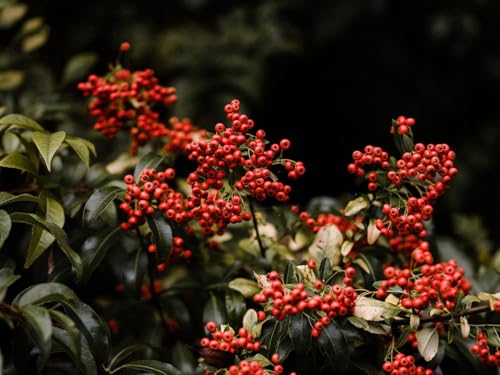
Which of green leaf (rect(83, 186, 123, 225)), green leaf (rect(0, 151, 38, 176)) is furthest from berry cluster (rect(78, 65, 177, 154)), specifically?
green leaf (rect(83, 186, 123, 225))

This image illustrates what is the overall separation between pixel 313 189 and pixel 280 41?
1221 mm

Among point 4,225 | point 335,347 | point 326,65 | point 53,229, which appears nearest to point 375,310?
point 335,347

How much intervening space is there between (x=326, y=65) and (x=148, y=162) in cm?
366

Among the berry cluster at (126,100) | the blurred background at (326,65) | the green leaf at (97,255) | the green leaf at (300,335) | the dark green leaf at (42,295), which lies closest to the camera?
the dark green leaf at (42,295)

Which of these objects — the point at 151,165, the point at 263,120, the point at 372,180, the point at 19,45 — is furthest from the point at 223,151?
the point at 263,120

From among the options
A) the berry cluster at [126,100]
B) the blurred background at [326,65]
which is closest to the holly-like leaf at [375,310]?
the berry cluster at [126,100]

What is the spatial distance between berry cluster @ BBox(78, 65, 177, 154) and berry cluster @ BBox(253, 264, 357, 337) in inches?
34.0

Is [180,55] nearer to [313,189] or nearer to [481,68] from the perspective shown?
[313,189]

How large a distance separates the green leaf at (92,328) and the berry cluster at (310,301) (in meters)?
0.44

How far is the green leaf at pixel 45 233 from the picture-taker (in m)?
1.76

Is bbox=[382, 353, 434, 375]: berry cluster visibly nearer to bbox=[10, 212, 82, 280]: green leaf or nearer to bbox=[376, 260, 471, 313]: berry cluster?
bbox=[376, 260, 471, 313]: berry cluster

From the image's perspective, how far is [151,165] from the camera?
1.96 metres

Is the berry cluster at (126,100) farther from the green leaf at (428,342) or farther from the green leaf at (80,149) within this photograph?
the green leaf at (428,342)

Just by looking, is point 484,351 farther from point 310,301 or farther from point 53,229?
point 53,229
